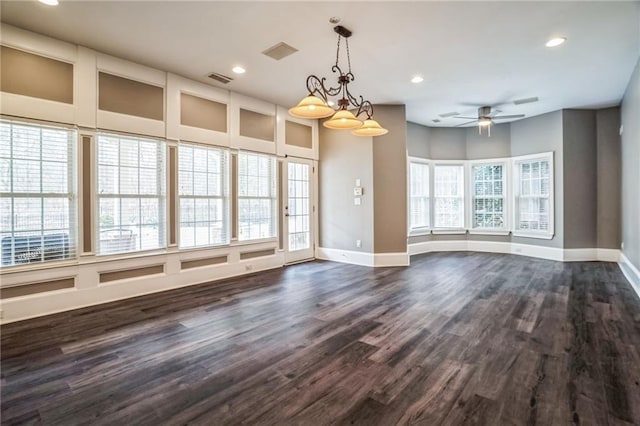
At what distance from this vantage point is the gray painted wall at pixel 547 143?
644 centimetres

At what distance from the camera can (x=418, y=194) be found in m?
7.70

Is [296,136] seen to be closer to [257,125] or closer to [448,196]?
[257,125]

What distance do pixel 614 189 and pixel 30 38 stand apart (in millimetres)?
9573

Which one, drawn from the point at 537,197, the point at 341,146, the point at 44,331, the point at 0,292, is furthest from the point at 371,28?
the point at 537,197

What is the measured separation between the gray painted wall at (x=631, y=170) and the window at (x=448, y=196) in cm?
302

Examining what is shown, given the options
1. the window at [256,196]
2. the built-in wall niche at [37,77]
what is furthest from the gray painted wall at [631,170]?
the built-in wall niche at [37,77]

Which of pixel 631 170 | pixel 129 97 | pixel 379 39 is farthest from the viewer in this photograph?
pixel 631 170

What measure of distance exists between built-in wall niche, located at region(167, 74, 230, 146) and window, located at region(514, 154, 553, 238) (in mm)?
6545

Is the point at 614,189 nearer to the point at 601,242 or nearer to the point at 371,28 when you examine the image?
the point at 601,242

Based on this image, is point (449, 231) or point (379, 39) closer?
point (379, 39)

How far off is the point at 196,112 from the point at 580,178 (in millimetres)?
7455

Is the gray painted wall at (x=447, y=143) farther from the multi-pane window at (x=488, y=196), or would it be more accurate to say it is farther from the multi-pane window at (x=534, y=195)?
the multi-pane window at (x=534, y=195)

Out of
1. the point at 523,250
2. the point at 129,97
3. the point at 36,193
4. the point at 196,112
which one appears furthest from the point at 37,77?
the point at 523,250

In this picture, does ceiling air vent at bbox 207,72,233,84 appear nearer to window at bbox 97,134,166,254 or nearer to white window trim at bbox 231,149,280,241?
white window trim at bbox 231,149,280,241
